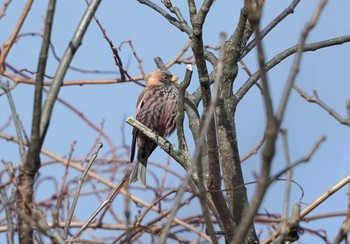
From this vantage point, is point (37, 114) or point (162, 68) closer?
point (37, 114)

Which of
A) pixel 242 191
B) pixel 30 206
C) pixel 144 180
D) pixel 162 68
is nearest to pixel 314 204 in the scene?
pixel 242 191

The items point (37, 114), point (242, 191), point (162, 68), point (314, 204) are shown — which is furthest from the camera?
point (162, 68)

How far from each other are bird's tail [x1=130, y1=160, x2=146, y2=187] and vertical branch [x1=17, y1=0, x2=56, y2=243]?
13.3 feet

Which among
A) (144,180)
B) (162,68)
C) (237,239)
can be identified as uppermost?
(144,180)

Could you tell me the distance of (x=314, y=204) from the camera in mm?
2264

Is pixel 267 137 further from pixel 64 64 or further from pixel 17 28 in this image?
pixel 17 28

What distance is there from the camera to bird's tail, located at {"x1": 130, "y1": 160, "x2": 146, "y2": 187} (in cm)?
Result: 600

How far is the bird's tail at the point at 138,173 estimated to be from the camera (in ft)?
19.7

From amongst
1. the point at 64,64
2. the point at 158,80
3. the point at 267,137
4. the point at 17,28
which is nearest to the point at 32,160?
the point at 64,64

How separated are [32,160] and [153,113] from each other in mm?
4312

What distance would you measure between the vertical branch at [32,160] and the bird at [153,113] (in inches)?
162

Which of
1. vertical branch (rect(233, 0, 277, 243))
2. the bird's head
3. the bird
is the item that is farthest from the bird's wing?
vertical branch (rect(233, 0, 277, 243))

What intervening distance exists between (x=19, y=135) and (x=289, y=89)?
0.76 metres

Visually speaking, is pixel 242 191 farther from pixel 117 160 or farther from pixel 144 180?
pixel 144 180
